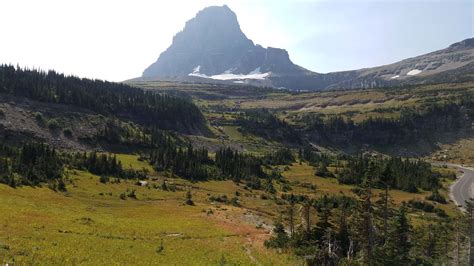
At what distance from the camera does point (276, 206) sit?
10712cm

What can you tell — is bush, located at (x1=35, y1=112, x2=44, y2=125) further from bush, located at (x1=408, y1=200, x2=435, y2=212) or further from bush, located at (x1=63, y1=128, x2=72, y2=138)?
bush, located at (x1=408, y1=200, x2=435, y2=212)

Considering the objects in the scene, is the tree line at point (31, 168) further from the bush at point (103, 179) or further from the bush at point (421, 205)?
the bush at point (421, 205)

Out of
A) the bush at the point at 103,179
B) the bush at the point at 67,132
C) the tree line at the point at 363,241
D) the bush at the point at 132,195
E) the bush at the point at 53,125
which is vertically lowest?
the bush at the point at 132,195

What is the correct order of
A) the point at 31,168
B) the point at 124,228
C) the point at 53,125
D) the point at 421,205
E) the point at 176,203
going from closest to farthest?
the point at 124,228 → the point at 176,203 → the point at 31,168 → the point at 421,205 → the point at 53,125

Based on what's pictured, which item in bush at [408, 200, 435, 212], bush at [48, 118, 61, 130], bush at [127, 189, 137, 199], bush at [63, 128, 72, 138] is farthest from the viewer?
bush at [48, 118, 61, 130]

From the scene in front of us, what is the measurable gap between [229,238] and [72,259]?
27.3 m

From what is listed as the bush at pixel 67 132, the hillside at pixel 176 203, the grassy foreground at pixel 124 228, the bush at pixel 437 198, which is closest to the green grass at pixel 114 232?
the grassy foreground at pixel 124 228

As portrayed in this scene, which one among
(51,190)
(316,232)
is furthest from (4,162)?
(316,232)

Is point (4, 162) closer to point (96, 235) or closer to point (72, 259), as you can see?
point (96, 235)

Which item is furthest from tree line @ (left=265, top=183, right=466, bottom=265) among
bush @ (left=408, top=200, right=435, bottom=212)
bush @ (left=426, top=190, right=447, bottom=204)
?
bush @ (left=426, top=190, right=447, bottom=204)

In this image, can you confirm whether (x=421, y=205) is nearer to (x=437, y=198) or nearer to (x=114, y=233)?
(x=437, y=198)

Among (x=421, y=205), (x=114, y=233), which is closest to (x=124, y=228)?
(x=114, y=233)

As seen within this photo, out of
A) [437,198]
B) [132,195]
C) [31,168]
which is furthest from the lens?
[437,198]

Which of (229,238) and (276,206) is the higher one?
(229,238)
